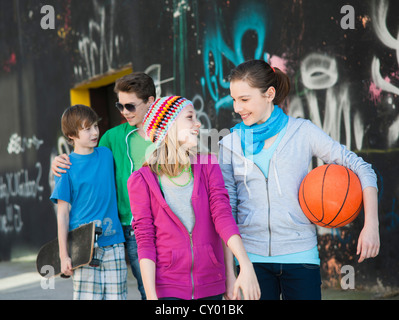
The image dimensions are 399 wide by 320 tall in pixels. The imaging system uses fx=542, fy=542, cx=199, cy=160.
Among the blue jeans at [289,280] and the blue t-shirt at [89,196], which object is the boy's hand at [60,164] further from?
Answer: the blue jeans at [289,280]

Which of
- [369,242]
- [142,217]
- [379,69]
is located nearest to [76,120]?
[142,217]

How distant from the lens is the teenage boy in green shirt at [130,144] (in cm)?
398

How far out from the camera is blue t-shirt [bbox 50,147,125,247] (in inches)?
151

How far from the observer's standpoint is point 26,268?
31.9 ft

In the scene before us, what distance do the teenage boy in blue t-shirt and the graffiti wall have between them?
2343mm

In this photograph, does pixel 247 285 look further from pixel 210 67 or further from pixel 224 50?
pixel 210 67

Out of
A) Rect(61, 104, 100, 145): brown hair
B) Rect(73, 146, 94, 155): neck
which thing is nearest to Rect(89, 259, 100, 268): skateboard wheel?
Rect(73, 146, 94, 155): neck

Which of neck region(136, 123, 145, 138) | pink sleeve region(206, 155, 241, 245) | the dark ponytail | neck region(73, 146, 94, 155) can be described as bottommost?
pink sleeve region(206, 155, 241, 245)

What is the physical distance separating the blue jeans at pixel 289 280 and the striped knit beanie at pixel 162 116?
0.88m

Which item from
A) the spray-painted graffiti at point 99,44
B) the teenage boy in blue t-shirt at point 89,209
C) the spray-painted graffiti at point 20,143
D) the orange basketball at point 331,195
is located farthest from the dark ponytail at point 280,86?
the spray-painted graffiti at point 20,143

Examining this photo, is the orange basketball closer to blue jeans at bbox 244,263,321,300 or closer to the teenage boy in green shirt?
blue jeans at bbox 244,263,321,300

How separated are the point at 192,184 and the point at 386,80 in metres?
2.82

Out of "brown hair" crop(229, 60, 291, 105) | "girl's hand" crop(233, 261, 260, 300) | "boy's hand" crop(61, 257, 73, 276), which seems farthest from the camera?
"boy's hand" crop(61, 257, 73, 276)
